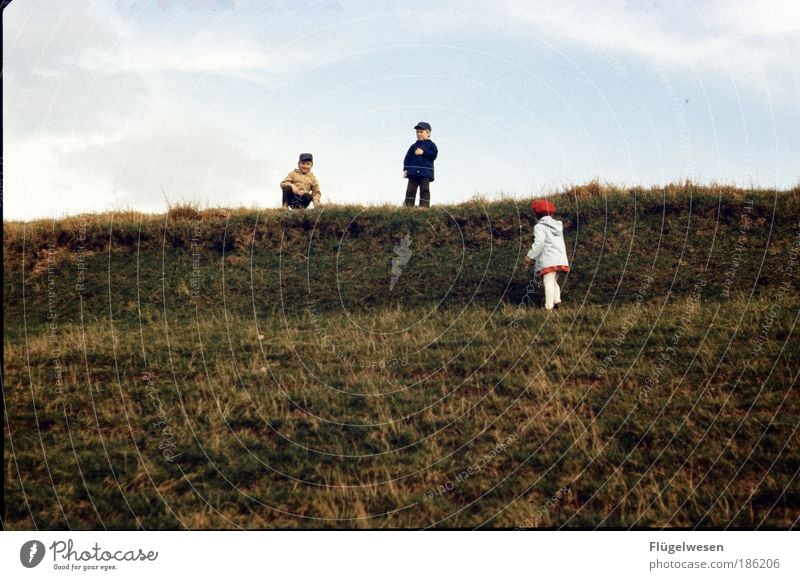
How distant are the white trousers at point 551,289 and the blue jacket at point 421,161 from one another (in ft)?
20.0

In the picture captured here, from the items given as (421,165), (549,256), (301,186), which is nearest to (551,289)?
(549,256)

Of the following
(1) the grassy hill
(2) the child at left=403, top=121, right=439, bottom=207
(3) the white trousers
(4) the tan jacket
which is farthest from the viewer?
(4) the tan jacket

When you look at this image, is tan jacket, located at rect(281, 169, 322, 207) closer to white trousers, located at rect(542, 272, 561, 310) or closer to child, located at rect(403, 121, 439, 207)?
child, located at rect(403, 121, 439, 207)

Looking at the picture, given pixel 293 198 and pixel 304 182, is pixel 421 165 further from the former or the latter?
pixel 293 198

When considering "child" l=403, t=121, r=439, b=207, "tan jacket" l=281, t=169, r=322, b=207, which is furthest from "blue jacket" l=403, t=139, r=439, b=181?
"tan jacket" l=281, t=169, r=322, b=207

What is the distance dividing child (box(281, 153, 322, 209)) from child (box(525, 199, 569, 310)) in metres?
6.87

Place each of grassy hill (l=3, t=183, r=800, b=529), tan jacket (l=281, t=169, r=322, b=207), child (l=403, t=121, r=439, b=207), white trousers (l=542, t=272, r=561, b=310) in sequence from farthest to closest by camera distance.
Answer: tan jacket (l=281, t=169, r=322, b=207)
child (l=403, t=121, r=439, b=207)
white trousers (l=542, t=272, r=561, b=310)
grassy hill (l=3, t=183, r=800, b=529)

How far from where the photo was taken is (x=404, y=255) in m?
16.3

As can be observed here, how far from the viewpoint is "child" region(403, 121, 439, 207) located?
Result: 1859cm

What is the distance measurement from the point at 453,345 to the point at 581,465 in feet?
12.6

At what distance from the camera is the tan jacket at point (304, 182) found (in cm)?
1883

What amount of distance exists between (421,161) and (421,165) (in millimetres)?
100

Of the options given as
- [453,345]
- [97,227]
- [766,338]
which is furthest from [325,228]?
[766,338]

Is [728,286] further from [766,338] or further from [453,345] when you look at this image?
[453,345]
